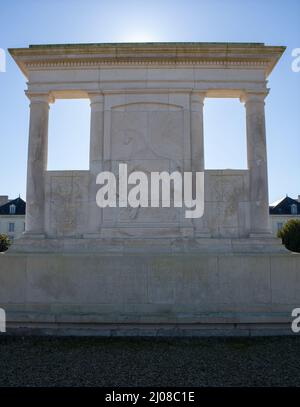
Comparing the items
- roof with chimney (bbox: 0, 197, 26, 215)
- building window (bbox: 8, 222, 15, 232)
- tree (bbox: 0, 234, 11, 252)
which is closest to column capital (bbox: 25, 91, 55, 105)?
tree (bbox: 0, 234, 11, 252)

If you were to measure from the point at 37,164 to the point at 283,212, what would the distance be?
5315 centimetres

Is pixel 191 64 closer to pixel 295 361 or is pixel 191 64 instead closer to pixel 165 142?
pixel 165 142

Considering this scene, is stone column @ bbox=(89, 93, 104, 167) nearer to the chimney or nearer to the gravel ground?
the gravel ground

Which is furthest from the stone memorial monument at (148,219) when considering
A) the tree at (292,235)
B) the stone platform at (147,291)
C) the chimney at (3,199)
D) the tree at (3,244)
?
the chimney at (3,199)

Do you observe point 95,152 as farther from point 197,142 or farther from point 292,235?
point 292,235

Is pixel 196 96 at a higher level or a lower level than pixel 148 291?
higher

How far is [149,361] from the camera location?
6684 millimetres

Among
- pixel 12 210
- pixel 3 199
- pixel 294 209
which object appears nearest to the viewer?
pixel 12 210

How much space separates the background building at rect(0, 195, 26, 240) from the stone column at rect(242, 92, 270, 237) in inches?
1985

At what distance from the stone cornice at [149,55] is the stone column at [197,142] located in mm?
994

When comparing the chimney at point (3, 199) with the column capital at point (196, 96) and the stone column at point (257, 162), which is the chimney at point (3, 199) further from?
the stone column at point (257, 162)

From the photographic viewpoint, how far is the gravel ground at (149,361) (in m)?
5.74

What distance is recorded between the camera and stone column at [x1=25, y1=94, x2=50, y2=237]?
32.6 feet

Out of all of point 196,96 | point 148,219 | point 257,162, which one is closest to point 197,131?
point 196,96
